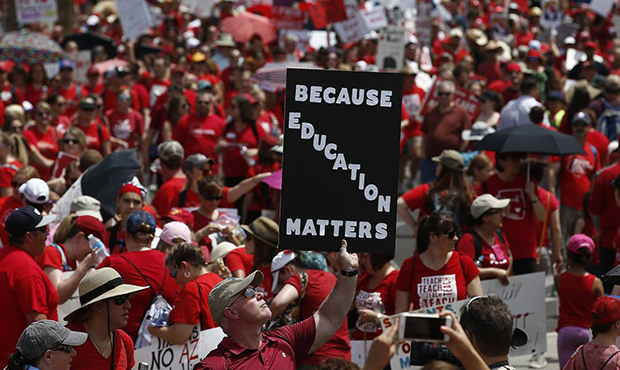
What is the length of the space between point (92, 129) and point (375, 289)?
6.10m

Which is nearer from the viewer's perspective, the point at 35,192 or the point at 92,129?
the point at 35,192

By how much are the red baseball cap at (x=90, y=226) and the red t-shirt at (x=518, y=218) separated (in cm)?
334

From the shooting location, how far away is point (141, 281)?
6324 mm

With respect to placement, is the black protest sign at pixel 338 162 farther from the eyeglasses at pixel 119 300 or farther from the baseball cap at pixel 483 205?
the baseball cap at pixel 483 205

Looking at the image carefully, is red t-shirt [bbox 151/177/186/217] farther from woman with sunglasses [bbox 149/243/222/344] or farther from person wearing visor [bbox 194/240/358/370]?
person wearing visor [bbox 194/240/358/370]

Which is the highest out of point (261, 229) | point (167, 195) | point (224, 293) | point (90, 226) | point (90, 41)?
point (224, 293)

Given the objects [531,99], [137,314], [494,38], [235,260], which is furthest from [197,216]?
[494,38]

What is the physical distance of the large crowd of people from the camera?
4883 millimetres

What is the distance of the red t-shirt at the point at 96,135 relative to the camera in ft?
40.0

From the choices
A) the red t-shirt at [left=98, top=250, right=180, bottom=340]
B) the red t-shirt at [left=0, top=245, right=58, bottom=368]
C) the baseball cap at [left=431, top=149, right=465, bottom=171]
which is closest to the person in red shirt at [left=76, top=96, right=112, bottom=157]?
the baseball cap at [left=431, top=149, right=465, bottom=171]

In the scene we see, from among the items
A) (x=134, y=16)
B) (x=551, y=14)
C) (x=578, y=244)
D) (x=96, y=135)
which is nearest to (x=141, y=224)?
(x=578, y=244)

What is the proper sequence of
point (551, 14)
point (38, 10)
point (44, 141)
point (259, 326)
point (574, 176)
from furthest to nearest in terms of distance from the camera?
point (551, 14), point (38, 10), point (44, 141), point (574, 176), point (259, 326)

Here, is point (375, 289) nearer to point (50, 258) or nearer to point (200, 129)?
point (50, 258)

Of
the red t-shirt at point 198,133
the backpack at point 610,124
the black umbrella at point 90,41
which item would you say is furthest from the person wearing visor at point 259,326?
the black umbrella at point 90,41
